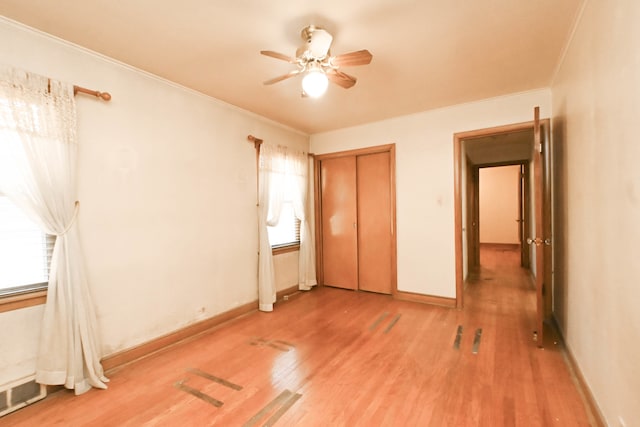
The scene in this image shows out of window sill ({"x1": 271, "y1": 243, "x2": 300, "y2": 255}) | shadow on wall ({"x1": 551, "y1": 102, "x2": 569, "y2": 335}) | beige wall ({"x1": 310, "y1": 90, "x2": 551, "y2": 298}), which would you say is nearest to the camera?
shadow on wall ({"x1": 551, "y1": 102, "x2": 569, "y2": 335})

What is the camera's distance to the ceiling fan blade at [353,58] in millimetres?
1930

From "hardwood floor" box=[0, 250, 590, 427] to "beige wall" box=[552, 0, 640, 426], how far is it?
43 cm

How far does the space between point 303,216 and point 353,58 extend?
2.83 meters

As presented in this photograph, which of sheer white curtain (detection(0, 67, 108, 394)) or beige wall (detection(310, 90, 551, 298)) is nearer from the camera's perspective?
sheer white curtain (detection(0, 67, 108, 394))

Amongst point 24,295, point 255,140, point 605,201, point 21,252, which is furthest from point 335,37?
point 24,295

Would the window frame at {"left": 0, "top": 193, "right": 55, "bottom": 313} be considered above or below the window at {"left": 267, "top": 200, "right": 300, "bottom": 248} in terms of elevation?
below

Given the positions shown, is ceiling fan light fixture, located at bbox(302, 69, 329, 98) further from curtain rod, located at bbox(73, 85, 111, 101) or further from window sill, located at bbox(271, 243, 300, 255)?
window sill, located at bbox(271, 243, 300, 255)

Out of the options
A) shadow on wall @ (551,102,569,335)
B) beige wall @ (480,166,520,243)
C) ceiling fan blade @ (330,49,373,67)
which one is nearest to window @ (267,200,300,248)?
ceiling fan blade @ (330,49,373,67)

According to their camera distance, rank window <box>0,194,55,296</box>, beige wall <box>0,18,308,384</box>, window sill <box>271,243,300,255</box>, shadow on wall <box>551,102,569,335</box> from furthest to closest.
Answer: window sill <box>271,243,300,255</box> < shadow on wall <box>551,102,569,335</box> < beige wall <box>0,18,308,384</box> < window <box>0,194,55,296</box>

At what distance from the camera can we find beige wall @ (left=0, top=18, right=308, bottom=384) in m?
2.13

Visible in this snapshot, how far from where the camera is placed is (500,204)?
908 centimetres

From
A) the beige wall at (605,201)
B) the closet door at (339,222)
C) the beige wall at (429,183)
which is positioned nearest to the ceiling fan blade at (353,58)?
the beige wall at (605,201)

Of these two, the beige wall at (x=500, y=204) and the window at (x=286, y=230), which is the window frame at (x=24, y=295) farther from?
the beige wall at (x=500, y=204)

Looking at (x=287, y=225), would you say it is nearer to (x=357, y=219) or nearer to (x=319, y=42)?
(x=357, y=219)
